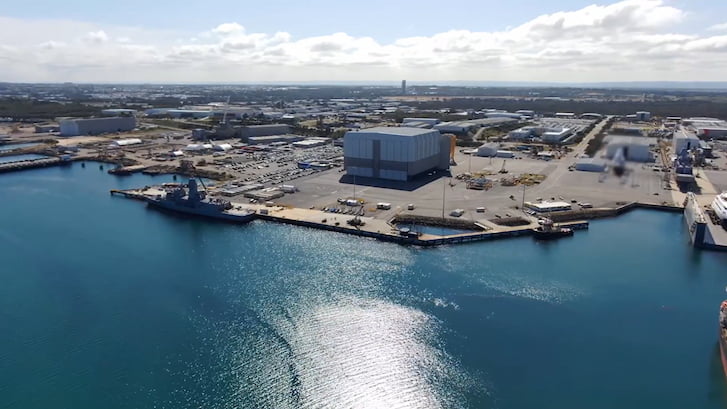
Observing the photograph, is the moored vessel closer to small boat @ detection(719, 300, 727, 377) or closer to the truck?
the truck

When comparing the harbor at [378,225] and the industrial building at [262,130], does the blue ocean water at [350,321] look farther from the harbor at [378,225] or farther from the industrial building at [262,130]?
the industrial building at [262,130]

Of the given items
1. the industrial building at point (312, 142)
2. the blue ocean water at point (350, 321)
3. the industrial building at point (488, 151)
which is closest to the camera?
the blue ocean water at point (350, 321)

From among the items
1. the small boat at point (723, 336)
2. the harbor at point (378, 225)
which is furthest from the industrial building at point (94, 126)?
the small boat at point (723, 336)

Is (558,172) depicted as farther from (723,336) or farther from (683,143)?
(723,336)

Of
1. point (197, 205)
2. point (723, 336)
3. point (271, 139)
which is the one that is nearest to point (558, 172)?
point (723, 336)

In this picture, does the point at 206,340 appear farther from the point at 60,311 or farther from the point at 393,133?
the point at 393,133

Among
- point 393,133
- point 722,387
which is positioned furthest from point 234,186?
point 722,387
